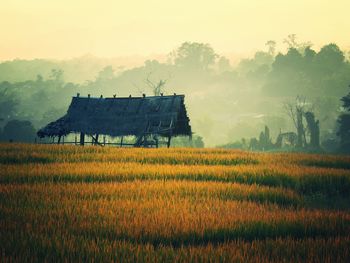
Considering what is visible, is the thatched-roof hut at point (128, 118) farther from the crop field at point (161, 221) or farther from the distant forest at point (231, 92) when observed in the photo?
the distant forest at point (231, 92)

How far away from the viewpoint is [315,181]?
11594 mm

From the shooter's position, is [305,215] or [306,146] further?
[306,146]

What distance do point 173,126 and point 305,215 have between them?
22.5 m

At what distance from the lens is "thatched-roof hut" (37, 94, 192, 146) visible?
29953mm

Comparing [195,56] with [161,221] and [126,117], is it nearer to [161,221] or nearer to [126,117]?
[126,117]

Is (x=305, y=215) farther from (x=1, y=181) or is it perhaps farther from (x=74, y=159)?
(x=74, y=159)

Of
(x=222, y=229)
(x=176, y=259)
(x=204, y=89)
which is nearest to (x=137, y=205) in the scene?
(x=222, y=229)

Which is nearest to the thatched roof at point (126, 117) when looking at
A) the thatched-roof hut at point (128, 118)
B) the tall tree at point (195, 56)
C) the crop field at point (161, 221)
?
the thatched-roof hut at point (128, 118)

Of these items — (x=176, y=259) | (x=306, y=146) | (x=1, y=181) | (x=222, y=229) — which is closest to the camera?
(x=176, y=259)

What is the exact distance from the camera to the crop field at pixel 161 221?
468 centimetres

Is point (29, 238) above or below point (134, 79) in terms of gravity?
below

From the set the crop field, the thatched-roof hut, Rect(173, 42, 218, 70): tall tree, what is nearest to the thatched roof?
the thatched-roof hut

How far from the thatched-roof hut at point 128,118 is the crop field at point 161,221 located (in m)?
18.3

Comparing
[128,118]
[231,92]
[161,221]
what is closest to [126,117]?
[128,118]
